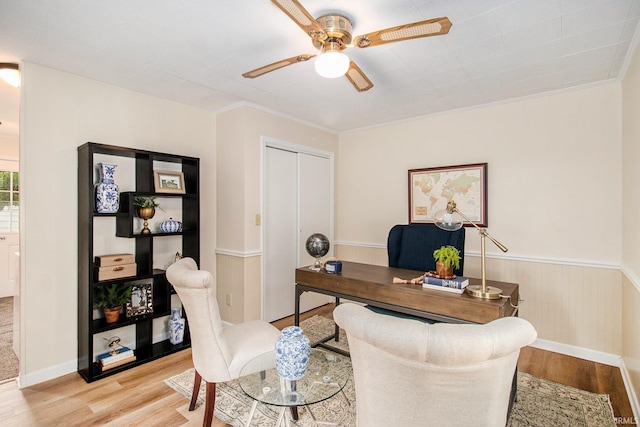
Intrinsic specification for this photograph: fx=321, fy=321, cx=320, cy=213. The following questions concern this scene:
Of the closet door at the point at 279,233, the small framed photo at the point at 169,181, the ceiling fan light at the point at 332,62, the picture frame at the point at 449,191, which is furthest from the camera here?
the closet door at the point at 279,233

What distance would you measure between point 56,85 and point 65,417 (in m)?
2.35

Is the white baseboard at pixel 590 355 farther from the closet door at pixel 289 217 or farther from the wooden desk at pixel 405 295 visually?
the closet door at pixel 289 217

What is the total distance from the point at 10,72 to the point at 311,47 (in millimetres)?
2308

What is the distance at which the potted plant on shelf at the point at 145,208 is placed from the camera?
278cm

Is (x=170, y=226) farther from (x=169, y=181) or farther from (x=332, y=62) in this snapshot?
(x=332, y=62)

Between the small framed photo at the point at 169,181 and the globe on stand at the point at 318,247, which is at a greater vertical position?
the small framed photo at the point at 169,181

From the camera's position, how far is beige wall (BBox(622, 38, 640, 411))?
2.05 m

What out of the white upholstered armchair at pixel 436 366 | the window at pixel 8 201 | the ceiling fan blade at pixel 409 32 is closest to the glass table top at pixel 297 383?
the white upholstered armchair at pixel 436 366

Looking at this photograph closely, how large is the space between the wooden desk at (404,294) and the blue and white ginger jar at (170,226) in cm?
124

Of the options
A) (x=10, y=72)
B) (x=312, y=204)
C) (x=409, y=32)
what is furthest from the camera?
(x=312, y=204)

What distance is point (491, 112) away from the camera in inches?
127

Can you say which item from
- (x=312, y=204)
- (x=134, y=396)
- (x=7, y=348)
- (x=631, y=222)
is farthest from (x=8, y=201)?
(x=631, y=222)

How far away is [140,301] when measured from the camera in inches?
111

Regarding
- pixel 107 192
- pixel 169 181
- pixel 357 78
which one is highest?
pixel 357 78
